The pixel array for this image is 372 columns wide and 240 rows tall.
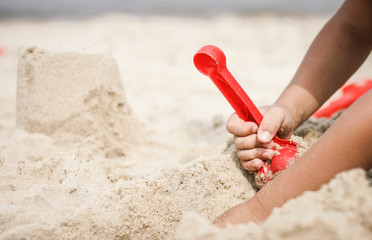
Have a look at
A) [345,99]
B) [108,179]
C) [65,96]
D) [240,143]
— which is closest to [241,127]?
[240,143]

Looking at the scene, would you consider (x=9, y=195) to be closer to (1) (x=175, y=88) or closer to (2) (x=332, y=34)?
(2) (x=332, y=34)

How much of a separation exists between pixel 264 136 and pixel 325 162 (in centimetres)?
21

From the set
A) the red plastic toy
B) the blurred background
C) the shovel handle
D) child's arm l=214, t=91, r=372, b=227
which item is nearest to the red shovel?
the shovel handle

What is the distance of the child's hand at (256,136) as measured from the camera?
3.01 ft

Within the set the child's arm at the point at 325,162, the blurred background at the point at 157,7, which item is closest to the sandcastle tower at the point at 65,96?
the child's arm at the point at 325,162

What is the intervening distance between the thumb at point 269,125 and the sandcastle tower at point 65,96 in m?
0.67

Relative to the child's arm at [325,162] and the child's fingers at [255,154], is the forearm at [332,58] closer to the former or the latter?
the child's fingers at [255,154]

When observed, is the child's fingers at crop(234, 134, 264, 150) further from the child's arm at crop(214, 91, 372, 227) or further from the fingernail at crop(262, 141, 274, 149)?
the child's arm at crop(214, 91, 372, 227)

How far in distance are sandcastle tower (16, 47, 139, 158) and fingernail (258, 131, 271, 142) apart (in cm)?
67

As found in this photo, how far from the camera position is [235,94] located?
3.13ft

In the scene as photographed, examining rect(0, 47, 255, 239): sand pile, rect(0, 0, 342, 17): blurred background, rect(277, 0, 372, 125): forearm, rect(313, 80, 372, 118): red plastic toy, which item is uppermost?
rect(0, 0, 342, 17): blurred background

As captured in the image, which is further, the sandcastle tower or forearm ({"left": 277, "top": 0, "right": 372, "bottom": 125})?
the sandcastle tower

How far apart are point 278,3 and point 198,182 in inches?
222

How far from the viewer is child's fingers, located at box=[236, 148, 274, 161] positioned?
92 centimetres
